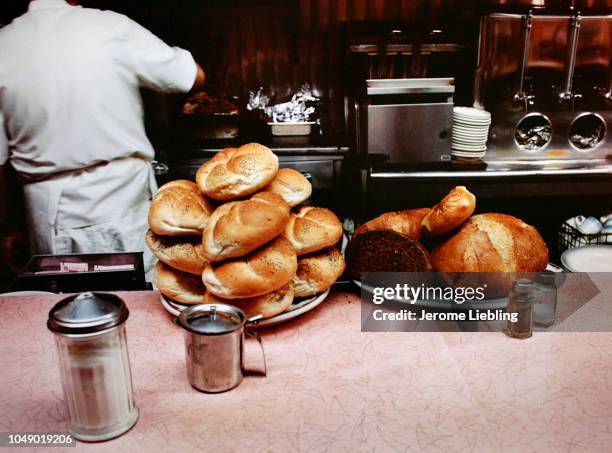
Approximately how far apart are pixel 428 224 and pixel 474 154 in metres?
2.10

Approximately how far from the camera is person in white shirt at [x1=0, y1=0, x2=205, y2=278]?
8.57 ft

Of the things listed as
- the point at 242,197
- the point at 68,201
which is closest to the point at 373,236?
the point at 242,197

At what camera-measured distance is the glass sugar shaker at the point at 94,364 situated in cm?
95

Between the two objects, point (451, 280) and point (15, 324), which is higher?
point (451, 280)

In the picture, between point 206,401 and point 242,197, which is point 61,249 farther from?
point 206,401

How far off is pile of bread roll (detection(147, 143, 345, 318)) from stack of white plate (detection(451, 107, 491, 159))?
2.06 m

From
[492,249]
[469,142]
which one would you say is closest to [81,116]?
[492,249]

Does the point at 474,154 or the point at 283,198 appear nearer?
the point at 283,198

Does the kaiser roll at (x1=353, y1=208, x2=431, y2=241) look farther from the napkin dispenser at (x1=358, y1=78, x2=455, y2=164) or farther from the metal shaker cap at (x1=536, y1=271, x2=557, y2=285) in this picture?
the napkin dispenser at (x1=358, y1=78, x2=455, y2=164)

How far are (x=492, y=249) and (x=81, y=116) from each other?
2.04 m

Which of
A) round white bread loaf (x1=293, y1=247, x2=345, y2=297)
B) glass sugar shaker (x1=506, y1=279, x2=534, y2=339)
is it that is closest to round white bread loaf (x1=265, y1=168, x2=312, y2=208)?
round white bread loaf (x1=293, y1=247, x2=345, y2=297)

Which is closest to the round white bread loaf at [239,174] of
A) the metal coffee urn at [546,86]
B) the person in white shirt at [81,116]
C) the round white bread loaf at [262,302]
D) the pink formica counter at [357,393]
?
the round white bread loaf at [262,302]

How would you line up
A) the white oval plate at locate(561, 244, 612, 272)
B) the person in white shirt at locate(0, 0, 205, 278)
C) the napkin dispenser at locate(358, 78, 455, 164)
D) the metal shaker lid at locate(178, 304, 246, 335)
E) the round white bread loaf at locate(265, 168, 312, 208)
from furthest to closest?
the napkin dispenser at locate(358, 78, 455, 164), the person in white shirt at locate(0, 0, 205, 278), the white oval plate at locate(561, 244, 612, 272), the round white bread loaf at locate(265, 168, 312, 208), the metal shaker lid at locate(178, 304, 246, 335)

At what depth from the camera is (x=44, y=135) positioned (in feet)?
8.84
